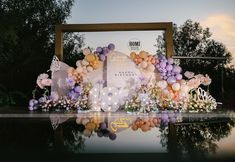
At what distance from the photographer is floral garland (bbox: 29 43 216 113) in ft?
26.6

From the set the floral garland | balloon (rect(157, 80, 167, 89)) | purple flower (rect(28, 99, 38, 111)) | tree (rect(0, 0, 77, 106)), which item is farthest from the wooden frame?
tree (rect(0, 0, 77, 106))

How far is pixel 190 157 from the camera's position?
274 cm

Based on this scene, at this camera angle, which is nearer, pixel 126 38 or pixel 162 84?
pixel 162 84

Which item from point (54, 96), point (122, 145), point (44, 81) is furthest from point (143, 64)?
point (122, 145)

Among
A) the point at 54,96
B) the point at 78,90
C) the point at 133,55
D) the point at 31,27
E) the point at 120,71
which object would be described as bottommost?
the point at 54,96

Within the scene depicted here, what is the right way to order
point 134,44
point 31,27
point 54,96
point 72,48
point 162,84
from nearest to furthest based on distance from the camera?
1. point 162,84
2. point 54,96
3. point 134,44
4. point 72,48
5. point 31,27

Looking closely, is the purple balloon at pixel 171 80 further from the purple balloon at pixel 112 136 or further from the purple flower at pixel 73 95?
the purple balloon at pixel 112 136

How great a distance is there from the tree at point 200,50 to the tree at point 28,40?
2.96 meters

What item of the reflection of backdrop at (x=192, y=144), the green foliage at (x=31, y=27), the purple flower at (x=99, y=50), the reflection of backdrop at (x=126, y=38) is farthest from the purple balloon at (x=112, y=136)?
the green foliage at (x=31, y=27)

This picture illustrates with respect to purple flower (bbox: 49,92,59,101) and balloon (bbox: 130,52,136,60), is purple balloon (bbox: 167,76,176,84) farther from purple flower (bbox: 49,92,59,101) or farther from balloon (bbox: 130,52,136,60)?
purple flower (bbox: 49,92,59,101)

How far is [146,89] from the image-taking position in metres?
8.38

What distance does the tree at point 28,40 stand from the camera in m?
10.7

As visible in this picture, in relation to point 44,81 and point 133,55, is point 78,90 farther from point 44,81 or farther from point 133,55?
point 133,55

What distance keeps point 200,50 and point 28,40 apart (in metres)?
4.41
